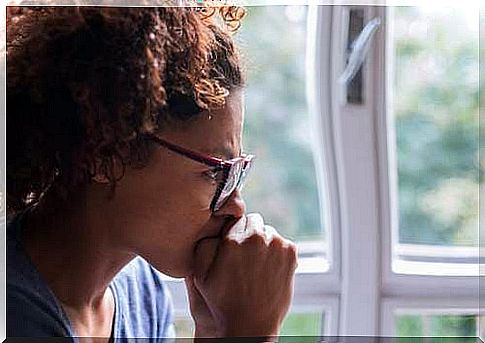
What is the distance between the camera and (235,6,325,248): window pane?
1059mm

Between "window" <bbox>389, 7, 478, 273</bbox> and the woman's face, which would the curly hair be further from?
"window" <bbox>389, 7, 478, 273</bbox>

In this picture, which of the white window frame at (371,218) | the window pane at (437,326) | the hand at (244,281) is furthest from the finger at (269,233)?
the window pane at (437,326)

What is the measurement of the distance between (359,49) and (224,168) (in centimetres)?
26

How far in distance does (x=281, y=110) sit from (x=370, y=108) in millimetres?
128

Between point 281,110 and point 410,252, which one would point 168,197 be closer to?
point 281,110

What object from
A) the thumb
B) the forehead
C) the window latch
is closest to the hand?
the thumb

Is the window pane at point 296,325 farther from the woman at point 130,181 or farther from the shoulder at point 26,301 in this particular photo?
the shoulder at point 26,301

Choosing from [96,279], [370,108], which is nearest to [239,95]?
[370,108]

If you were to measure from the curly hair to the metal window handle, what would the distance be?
20 cm

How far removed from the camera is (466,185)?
1.09 m

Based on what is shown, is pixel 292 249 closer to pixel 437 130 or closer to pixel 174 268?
pixel 174 268

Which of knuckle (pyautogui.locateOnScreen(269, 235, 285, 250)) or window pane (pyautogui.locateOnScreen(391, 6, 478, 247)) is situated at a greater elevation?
window pane (pyautogui.locateOnScreen(391, 6, 478, 247))

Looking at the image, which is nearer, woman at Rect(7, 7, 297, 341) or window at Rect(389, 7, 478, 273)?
woman at Rect(7, 7, 297, 341)

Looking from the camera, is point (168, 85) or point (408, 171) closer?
point (168, 85)
